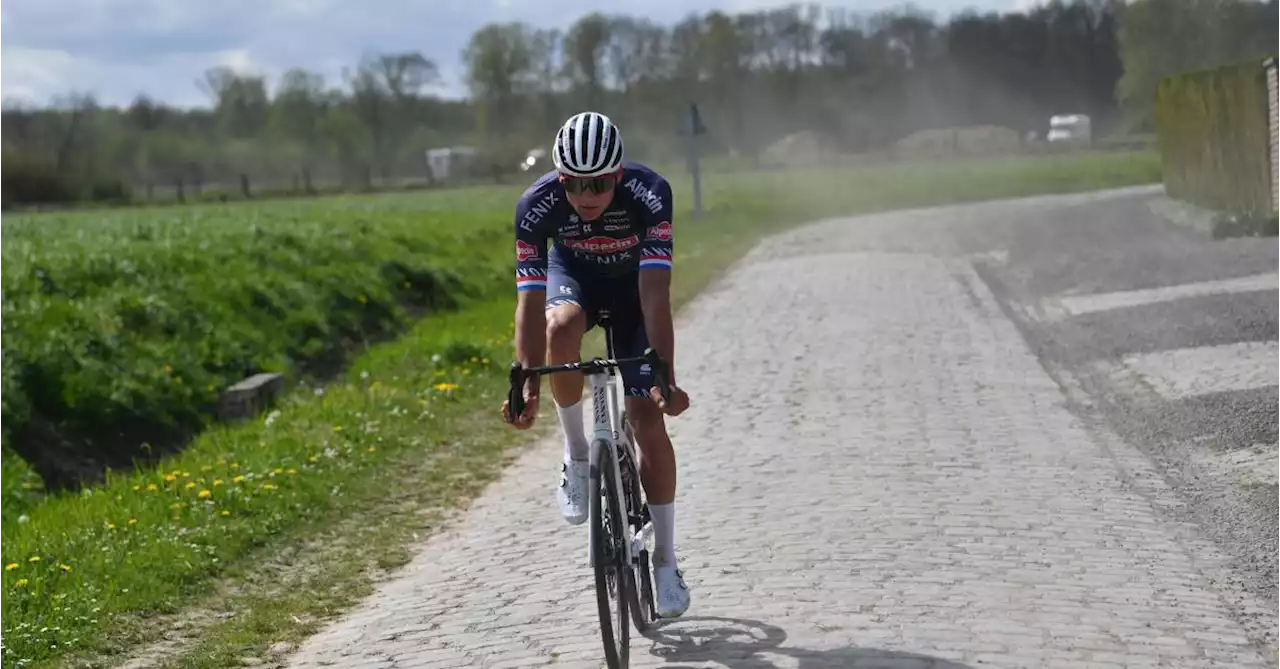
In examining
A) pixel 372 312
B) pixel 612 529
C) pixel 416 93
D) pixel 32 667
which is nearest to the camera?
pixel 612 529

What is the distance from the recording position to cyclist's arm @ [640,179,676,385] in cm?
588

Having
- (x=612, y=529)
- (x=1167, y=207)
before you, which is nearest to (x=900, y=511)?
(x=612, y=529)

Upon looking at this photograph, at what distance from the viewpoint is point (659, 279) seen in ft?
19.5

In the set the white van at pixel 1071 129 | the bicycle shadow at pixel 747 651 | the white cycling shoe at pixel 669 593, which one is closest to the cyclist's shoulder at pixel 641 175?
the white cycling shoe at pixel 669 593

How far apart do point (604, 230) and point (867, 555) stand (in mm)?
2400

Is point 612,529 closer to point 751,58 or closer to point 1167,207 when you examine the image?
point 1167,207

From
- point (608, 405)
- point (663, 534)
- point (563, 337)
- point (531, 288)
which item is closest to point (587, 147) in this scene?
point (531, 288)

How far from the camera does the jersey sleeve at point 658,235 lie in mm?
5969

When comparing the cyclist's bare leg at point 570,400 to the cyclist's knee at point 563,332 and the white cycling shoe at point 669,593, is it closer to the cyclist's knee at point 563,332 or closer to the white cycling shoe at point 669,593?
the cyclist's knee at point 563,332

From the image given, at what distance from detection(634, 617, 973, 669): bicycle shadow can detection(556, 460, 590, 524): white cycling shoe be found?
27.1 inches

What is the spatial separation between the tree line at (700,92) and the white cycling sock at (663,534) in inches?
706

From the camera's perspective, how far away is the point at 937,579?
7016 mm

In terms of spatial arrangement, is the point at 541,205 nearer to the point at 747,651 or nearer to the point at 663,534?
the point at 663,534

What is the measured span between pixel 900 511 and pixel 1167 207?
2326cm
